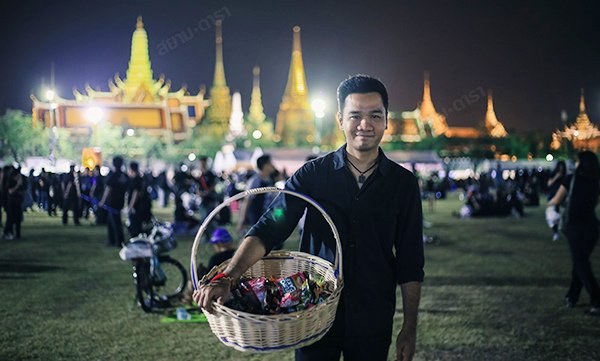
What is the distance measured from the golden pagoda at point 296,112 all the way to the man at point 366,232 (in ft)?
277

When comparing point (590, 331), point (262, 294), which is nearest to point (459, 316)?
point (590, 331)

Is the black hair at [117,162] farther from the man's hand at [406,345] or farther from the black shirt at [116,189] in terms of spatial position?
the man's hand at [406,345]

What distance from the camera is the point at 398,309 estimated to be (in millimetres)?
6812

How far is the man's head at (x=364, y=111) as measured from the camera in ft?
7.96

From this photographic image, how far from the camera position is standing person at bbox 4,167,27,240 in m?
13.0

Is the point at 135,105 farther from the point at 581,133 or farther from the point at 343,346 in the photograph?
the point at 343,346

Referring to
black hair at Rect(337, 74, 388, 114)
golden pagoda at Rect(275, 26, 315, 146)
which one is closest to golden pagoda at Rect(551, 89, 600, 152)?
golden pagoda at Rect(275, 26, 315, 146)

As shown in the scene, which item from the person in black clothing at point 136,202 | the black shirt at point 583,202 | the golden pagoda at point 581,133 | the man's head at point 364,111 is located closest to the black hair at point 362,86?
the man's head at point 364,111

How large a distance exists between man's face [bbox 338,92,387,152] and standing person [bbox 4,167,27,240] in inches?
475

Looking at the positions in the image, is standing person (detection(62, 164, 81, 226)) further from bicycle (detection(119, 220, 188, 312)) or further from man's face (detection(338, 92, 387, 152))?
man's face (detection(338, 92, 387, 152))

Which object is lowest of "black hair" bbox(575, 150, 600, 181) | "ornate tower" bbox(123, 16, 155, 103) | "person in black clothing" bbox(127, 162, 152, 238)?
"person in black clothing" bbox(127, 162, 152, 238)

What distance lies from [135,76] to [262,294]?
86.7 m

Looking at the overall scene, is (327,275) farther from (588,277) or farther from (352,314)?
(588,277)

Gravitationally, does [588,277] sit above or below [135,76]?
below
